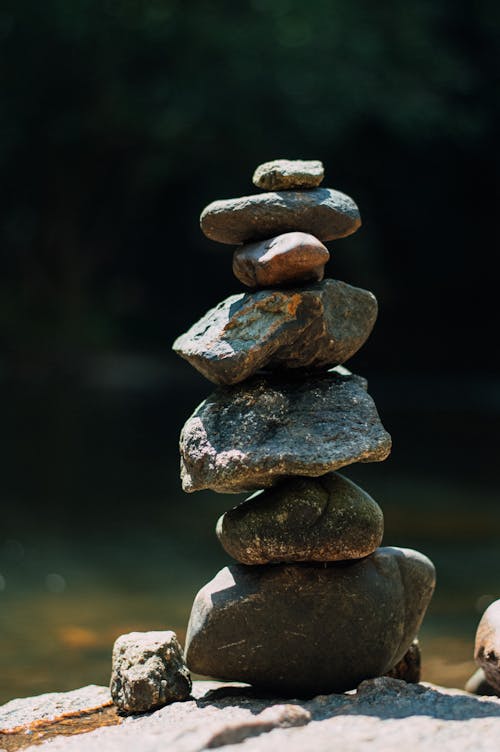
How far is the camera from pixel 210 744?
12.2 feet

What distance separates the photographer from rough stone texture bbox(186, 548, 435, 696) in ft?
15.8

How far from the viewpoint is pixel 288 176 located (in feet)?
16.7

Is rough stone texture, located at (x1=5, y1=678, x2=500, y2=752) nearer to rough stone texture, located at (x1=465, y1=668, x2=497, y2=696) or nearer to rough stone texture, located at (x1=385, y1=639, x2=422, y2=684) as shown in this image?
rough stone texture, located at (x1=385, y1=639, x2=422, y2=684)

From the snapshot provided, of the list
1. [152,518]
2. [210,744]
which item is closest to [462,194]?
[152,518]

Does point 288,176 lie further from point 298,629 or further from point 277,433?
point 298,629

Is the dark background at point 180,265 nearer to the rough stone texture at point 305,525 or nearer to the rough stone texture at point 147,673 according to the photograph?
the rough stone texture at point 147,673

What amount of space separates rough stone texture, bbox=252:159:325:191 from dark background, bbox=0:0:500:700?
10.7 ft

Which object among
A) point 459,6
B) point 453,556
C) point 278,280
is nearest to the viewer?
point 278,280

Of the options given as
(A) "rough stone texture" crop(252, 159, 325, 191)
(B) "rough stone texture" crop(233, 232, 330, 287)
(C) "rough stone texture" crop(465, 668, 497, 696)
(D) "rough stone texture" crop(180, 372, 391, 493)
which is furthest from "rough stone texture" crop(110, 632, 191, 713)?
(A) "rough stone texture" crop(252, 159, 325, 191)

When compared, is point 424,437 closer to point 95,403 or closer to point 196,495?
point 196,495

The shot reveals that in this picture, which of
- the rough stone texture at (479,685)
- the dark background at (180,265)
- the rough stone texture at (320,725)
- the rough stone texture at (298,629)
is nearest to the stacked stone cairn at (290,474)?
the rough stone texture at (298,629)

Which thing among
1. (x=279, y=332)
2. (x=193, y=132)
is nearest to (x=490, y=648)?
(x=279, y=332)

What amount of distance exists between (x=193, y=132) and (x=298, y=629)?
15637mm

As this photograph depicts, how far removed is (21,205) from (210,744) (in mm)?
20122
